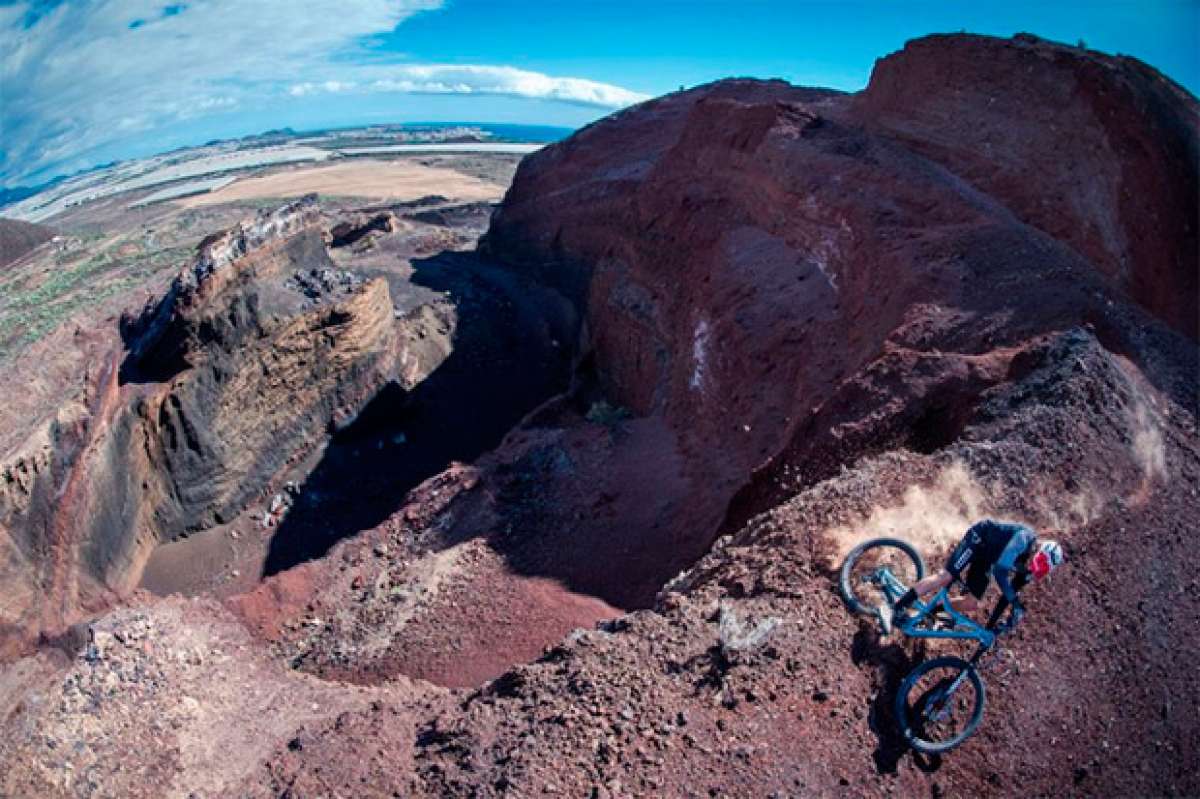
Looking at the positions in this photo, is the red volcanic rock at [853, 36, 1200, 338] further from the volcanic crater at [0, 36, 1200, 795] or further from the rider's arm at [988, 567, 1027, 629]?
the rider's arm at [988, 567, 1027, 629]

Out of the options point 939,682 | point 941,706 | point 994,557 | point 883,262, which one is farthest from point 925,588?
point 883,262

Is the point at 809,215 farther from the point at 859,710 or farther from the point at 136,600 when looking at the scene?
the point at 136,600

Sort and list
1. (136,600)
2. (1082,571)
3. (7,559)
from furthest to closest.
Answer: (136,600)
(7,559)
(1082,571)

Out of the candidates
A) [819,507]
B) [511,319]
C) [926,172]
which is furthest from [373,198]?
[819,507]

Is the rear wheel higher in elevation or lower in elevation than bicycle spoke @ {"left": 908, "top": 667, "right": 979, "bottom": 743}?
higher

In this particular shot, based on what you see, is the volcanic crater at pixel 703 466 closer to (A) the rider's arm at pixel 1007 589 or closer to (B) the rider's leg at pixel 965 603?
(B) the rider's leg at pixel 965 603

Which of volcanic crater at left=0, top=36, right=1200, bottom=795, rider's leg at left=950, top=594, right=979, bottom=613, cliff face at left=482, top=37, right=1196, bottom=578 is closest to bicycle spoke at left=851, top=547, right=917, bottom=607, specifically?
volcanic crater at left=0, top=36, right=1200, bottom=795
